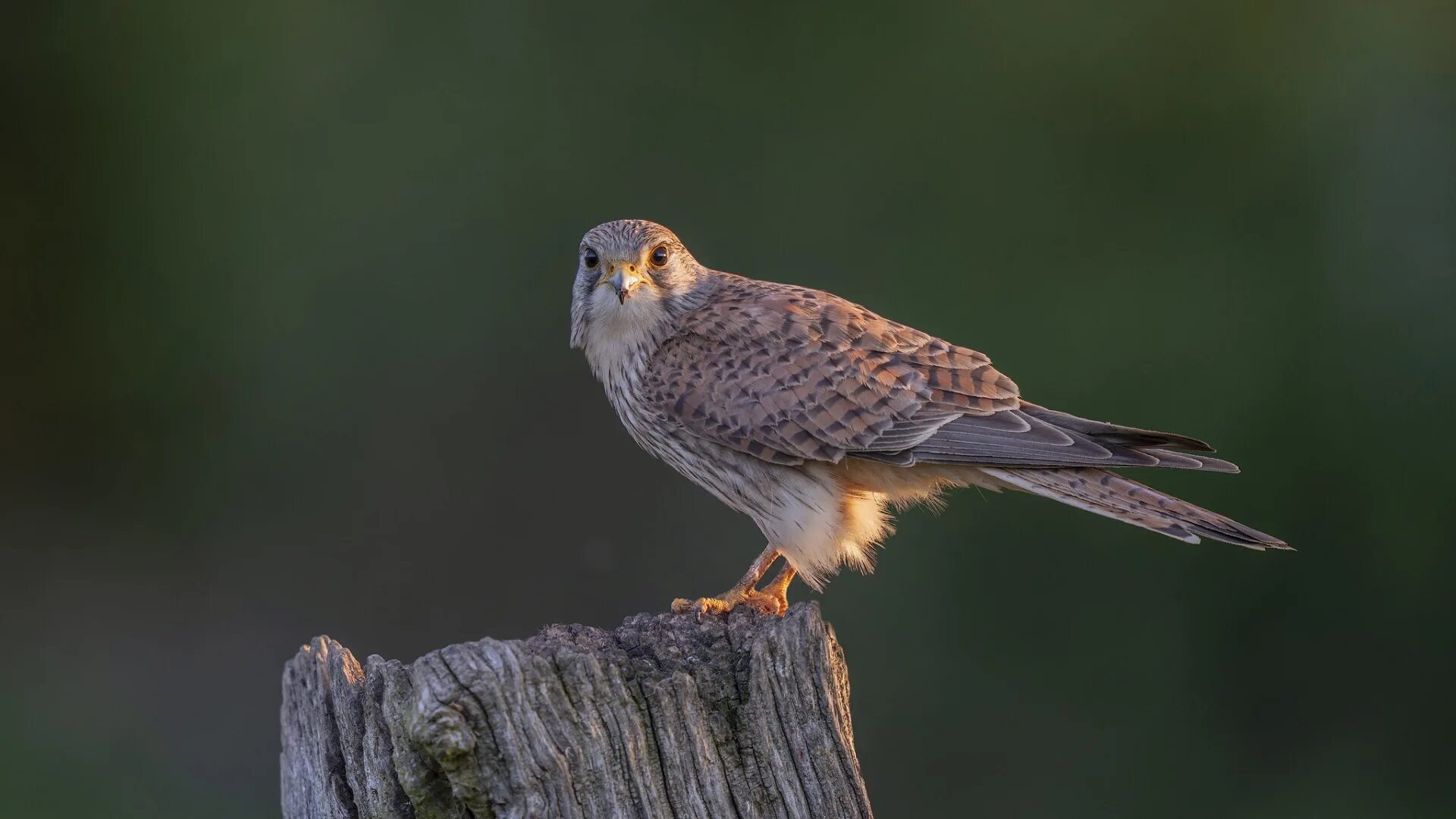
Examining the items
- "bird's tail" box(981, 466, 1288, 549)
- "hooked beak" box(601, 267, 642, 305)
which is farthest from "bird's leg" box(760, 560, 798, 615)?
"hooked beak" box(601, 267, 642, 305)

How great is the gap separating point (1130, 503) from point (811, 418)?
825 millimetres

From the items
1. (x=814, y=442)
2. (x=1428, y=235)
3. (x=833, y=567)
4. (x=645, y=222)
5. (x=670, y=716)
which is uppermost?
(x=645, y=222)

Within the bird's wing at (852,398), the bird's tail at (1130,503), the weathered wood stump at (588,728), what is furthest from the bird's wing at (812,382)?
the weathered wood stump at (588,728)

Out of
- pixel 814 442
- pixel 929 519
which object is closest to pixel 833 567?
pixel 814 442

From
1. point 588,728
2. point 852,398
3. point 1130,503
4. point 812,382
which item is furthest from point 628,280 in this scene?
point 588,728

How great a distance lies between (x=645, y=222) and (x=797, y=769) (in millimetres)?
1934

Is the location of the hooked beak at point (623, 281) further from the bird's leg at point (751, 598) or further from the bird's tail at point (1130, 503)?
the bird's tail at point (1130, 503)

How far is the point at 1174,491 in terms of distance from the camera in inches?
215

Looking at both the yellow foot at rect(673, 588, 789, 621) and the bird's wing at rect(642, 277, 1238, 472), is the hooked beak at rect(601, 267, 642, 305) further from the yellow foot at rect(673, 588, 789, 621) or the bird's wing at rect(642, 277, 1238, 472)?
the yellow foot at rect(673, 588, 789, 621)

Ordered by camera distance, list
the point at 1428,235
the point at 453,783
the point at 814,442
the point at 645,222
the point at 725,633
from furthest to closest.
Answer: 1. the point at 1428,235
2. the point at 645,222
3. the point at 814,442
4. the point at 725,633
5. the point at 453,783

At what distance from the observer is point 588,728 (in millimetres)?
2184

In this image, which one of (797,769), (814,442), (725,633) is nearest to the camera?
(797,769)

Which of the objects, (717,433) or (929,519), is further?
(929,519)

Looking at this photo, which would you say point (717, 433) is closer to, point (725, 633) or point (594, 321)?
point (594, 321)
